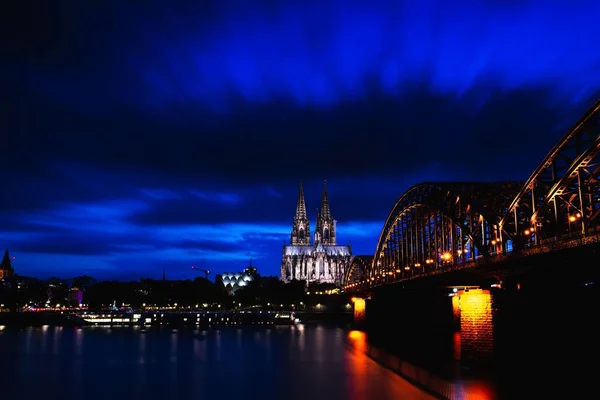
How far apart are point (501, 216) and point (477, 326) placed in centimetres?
1482

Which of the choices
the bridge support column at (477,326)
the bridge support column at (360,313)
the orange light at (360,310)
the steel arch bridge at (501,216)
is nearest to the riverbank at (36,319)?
the orange light at (360,310)

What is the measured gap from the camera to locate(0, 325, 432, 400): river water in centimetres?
5100

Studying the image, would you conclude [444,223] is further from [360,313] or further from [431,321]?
[360,313]

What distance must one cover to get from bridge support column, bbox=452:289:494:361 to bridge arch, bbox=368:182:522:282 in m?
4.22

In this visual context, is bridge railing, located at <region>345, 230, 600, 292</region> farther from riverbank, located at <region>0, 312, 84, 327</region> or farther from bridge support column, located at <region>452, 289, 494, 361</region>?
riverbank, located at <region>0, 312, 84, 327</region>

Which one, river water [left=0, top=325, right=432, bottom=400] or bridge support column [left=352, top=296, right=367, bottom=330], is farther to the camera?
bridge support column [left=352, top=296, right=367, bottom=330]

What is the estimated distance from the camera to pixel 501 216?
211 ft

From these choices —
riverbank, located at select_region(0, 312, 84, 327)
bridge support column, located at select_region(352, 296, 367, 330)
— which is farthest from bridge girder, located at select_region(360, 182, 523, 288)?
riverbank, located at select_region(0, 312, 84, 327)

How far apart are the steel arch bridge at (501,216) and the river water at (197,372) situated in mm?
14210

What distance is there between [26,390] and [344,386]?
89.2ft

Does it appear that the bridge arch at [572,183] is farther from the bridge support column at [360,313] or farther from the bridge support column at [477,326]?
the bridge support column at [360,313]

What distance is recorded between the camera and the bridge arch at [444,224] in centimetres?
6375

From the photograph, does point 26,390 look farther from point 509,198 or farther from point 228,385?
point 509,198

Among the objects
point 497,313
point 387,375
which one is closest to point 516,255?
point 497,313
